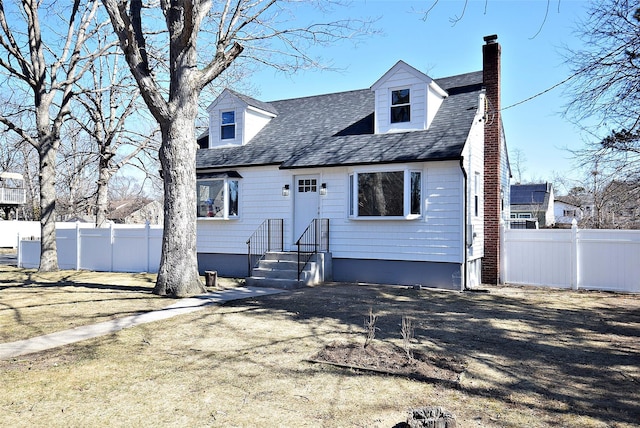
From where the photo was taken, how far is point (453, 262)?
11820mm

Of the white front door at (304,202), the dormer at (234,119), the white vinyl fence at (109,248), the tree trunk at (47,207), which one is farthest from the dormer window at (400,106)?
the tree trunk at (47,207)

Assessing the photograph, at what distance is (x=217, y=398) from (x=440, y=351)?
3.01 meters

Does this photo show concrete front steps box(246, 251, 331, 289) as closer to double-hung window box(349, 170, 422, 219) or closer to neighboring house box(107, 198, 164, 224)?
double-hung window box(349, 170, 422, 219)

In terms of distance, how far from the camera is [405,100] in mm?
13266

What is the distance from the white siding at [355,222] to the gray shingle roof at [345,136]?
0.41 meters

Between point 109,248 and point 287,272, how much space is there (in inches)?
309

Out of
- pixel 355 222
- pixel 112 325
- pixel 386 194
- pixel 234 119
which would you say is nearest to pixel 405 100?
pixel 386 194

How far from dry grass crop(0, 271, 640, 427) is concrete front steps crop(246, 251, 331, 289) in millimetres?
3050

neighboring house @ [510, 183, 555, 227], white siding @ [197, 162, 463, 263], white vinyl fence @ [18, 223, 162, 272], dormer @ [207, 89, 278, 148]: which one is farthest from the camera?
neighboring house @ [510, 183, 555, 227]

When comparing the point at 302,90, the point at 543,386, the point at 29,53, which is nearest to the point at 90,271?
the point at 29,53

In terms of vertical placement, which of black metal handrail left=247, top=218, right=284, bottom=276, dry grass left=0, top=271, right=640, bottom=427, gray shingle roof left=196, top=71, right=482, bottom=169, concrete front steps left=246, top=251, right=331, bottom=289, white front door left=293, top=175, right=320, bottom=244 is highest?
gray shingle roof left=196, top=71, right=482, bottom=169

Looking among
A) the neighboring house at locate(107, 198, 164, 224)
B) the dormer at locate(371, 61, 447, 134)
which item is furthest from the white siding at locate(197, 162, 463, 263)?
the neighboring house at locate(107, 198, 164, 224)

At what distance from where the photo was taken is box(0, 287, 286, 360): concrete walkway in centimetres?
636

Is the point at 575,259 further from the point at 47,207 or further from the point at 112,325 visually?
the point at 47,207
